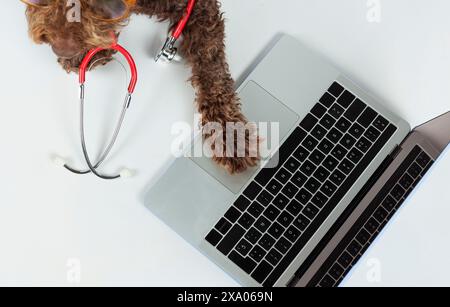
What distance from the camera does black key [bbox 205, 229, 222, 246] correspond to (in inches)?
36.2

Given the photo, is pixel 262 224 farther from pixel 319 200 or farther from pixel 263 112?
pixel 263 112

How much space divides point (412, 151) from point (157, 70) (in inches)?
22.8

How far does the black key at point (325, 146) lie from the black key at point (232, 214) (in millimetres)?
227

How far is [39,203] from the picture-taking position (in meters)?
0.93

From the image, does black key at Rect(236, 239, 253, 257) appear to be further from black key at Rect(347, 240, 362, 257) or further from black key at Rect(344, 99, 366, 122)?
black key at Rect(344, 99, 366, 122)

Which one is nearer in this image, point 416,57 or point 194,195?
point 194,195

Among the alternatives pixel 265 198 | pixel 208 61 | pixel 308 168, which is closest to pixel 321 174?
pixel 308 168

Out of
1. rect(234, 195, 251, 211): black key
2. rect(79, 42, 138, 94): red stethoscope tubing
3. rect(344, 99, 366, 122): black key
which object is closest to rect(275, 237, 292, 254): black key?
rect(234, 195, 251, 211): black key

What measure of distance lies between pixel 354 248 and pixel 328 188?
0.13 meters

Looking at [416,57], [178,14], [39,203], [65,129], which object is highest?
[416,57]

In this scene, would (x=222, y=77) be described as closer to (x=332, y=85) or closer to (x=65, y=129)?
(x=332, y=85)

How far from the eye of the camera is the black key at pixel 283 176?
0.94 metres

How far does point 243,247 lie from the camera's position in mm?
919

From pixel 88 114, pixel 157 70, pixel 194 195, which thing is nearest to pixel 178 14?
pixel 157 70
